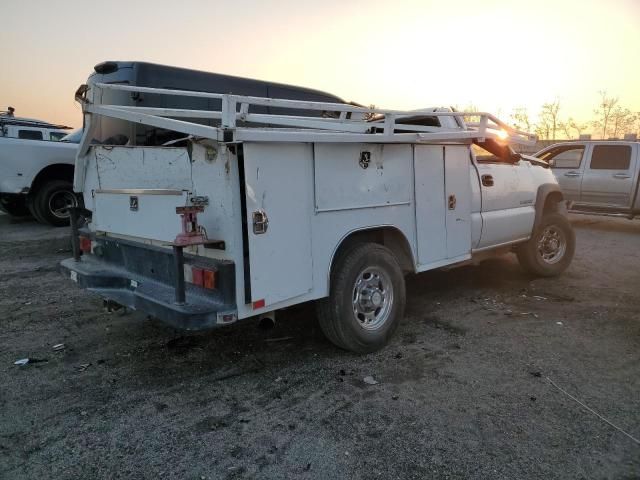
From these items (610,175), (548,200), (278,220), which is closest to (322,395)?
(278,220)

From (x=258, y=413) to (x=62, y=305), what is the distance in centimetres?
338

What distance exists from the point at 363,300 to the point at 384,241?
628 millimetres

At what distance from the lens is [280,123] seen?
365 cm

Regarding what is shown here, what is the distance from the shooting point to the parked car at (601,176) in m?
10.7

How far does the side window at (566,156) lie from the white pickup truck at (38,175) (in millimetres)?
10554

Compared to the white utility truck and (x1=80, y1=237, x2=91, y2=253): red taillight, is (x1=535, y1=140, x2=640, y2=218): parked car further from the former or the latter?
(x1=80, y1=237, x2=91, y2=253): red taillight

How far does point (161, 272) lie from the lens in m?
3.78

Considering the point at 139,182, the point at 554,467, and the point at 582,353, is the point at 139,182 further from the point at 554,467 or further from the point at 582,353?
the point at 582,353

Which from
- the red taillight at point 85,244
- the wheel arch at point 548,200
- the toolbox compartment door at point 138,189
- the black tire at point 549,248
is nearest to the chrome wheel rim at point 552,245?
the black tire at point 549,248

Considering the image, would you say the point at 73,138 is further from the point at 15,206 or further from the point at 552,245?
the point at 552,245

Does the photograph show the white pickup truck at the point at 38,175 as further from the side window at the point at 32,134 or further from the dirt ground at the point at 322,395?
the dirt ground at the point at 322,395

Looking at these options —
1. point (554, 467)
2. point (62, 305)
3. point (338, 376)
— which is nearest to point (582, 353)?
point (554, 467)

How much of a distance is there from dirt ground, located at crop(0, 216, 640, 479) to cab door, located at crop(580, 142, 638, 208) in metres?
6.10

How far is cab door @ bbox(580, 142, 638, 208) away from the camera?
35.2 feet
